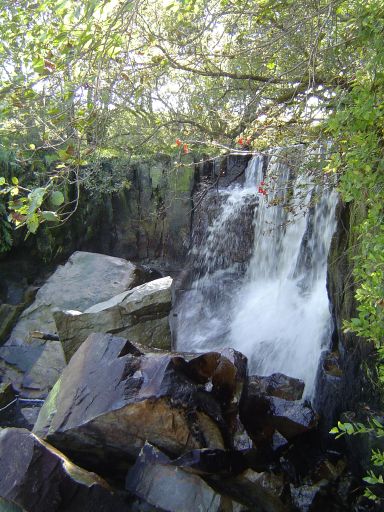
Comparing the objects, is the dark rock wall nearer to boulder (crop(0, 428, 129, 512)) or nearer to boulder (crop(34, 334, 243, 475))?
boulder (crop(34, 334, 243, 475))

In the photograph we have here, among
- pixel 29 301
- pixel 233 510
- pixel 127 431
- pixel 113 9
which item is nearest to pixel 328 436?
pixel 233 510

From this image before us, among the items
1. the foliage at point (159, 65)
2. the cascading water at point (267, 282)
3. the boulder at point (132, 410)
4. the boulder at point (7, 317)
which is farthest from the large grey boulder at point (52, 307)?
the boulder at point (132, 410)

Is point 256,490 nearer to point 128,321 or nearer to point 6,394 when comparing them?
point 128,321

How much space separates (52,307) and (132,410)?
4.47 metres

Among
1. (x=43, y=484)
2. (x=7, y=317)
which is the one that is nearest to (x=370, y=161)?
(x=43, y=484)


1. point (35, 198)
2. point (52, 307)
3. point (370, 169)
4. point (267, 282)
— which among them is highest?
point (370, 169)

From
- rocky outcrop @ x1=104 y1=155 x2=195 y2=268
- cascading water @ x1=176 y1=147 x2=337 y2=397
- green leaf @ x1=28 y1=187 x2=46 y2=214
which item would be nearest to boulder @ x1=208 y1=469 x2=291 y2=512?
cascading water @ x1=176 y1=147 x2=337 y2=397

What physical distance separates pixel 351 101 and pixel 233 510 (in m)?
3.16

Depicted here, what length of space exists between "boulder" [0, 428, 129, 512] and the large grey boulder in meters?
2.81

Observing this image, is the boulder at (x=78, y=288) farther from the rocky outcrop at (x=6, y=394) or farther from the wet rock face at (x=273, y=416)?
the wet rock face at (x=273, y=416)

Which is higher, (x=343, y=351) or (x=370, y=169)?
(x=370, y=169)

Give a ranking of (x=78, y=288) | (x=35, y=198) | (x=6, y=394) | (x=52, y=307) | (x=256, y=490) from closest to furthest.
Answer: (x=35, y=198), (x=256, y=490), (x=6, y=394), (x=52, y=307), (x=78, y=288)

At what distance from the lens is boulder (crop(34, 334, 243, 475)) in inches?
165

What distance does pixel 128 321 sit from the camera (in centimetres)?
666
